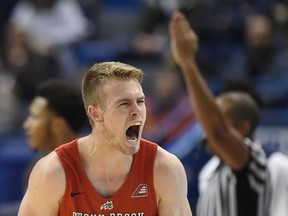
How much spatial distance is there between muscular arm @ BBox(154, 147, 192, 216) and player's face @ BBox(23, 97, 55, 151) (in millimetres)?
1614

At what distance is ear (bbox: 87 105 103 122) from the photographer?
4289mm

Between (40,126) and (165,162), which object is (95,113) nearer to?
(165,162)

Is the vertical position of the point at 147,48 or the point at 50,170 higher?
the point at 147,48

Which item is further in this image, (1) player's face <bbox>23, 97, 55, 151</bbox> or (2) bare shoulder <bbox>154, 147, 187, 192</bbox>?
(1) player's face <bbox>23, 97, 55, 151</bbox>

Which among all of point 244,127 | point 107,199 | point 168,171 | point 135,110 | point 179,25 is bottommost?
point 107,199

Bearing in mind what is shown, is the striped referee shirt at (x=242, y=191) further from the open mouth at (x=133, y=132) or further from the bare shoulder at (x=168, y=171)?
the open mouth at (x=133, y=132)

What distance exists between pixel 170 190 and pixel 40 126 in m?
1.77

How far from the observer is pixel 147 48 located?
11.9 m

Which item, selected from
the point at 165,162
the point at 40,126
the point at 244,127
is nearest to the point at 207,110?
the point at 244,127

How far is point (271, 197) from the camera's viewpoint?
235 inches

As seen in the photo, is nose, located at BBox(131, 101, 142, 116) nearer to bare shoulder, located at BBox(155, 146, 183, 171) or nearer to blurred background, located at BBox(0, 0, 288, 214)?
bare shoulder, located at BBox(155, 146, 183, 171)

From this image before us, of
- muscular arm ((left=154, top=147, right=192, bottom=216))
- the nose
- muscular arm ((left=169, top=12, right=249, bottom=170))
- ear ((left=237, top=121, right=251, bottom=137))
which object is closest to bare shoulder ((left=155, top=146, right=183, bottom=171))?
muscular arm ((left=154, top=147, right=192, bottom=216))

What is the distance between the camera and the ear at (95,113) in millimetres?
4289

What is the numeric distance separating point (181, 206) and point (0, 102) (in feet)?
23.1
